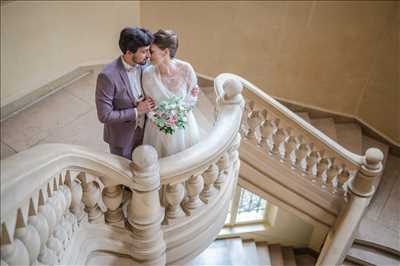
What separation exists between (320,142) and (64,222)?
119 inches

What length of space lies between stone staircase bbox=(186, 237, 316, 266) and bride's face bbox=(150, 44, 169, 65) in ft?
13.5

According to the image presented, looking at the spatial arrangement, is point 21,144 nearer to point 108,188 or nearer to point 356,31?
point 108,188

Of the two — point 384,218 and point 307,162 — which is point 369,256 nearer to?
point 384,218

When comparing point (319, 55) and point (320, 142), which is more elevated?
point (319, 55)

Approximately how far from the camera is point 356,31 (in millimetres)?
5543

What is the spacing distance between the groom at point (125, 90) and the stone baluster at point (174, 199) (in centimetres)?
52

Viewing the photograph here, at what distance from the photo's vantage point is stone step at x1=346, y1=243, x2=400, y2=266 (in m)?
5.20

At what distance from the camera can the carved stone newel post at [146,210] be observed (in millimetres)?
2449

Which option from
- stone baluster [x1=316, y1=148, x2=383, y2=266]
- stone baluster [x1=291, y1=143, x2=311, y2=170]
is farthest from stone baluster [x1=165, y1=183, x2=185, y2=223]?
stone baluster [x1=316, y1=148, x2=383, y2=266]

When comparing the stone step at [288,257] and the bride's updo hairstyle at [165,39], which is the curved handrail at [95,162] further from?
the stone step at [288,257]

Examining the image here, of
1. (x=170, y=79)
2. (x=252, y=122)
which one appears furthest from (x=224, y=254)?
(x=170, y=79)

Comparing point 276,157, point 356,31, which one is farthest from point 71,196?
point 356,31

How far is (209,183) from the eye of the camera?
304cm

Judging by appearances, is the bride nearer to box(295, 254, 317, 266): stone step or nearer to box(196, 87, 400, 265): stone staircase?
box(196, 87, 400, 265): stone staircase
